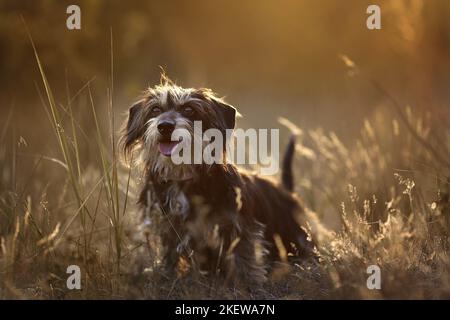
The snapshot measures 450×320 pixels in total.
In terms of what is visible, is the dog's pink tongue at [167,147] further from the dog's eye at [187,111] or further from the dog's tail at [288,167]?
the dog's tail at [288,167]

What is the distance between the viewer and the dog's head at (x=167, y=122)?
454cm

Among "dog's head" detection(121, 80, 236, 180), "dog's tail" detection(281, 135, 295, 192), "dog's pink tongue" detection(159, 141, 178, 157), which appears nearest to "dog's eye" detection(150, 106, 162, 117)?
"dog's head" detection(121, 80, 236, 180)

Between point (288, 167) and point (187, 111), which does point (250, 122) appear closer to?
point (288, 167)

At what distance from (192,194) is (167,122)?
1.89 ft

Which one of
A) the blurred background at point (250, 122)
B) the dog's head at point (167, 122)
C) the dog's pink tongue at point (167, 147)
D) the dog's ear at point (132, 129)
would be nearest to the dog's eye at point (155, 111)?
the dog's head at point (167, 122)

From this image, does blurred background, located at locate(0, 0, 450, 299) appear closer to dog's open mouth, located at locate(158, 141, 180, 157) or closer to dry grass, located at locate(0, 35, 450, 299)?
dry grass, located at locate(0, 35, 450, 299)

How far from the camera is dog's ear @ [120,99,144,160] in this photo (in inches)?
193

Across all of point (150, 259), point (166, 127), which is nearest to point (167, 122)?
point (166, 127)

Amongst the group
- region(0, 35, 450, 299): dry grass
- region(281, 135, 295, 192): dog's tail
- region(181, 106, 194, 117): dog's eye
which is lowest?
region(0, 35, 450, 299): dry grass

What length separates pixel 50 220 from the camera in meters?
4.67

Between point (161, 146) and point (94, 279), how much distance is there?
3.43 feet

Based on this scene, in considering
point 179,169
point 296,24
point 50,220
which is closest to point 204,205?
point 179,169
